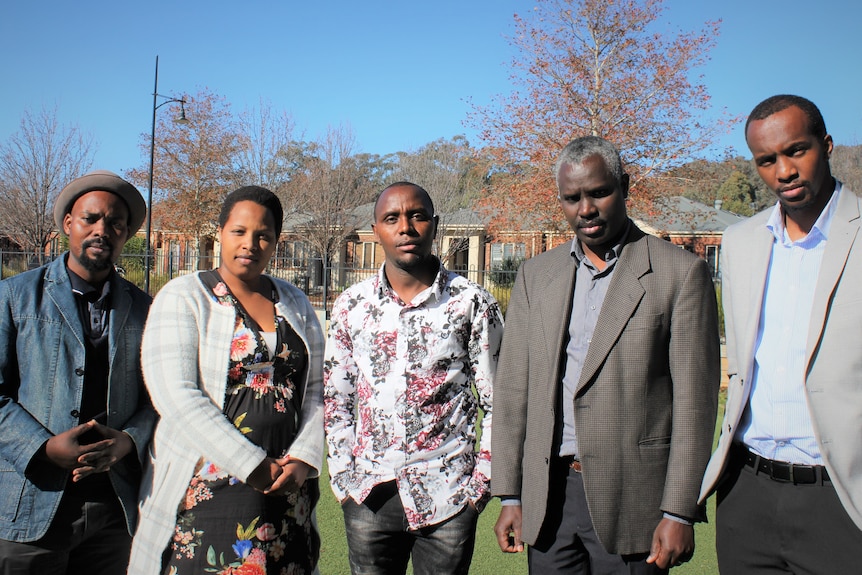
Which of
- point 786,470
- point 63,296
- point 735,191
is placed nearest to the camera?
point 786,470

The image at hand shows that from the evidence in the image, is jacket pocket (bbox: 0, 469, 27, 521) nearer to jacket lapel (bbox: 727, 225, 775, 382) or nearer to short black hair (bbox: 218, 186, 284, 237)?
short black hair (bbox: 218, 186, 284, 237)

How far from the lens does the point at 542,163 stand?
20.1m

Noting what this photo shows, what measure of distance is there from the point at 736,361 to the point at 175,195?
3011 cm

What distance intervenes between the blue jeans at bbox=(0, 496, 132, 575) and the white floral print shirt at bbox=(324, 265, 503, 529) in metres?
0.94

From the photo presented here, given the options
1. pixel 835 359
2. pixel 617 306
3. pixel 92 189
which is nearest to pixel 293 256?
pixel 92 189

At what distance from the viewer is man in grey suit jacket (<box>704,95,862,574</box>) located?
92.2 inches

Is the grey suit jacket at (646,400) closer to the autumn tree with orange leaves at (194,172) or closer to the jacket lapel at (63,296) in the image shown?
the jacket lapel at (63,296)

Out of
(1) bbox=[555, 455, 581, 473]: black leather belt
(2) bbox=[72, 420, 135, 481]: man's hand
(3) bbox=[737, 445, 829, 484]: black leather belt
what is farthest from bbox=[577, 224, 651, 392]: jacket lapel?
(2) bbox=[72, 420, 135, 481]: man's hand

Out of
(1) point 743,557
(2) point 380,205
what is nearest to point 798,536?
(1) point 743,557

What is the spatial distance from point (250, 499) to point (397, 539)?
666 mm

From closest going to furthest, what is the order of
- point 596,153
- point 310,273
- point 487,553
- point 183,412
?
point 596,153 → point 183,412 → point 487,553 → point 310,273

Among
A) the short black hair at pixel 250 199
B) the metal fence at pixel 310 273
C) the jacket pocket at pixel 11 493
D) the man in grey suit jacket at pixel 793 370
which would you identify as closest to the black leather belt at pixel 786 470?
the man in grey suit jacket at pixel 793 370

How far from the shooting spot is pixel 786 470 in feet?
8.09

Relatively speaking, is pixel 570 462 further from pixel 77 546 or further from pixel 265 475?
pixel 77 546
